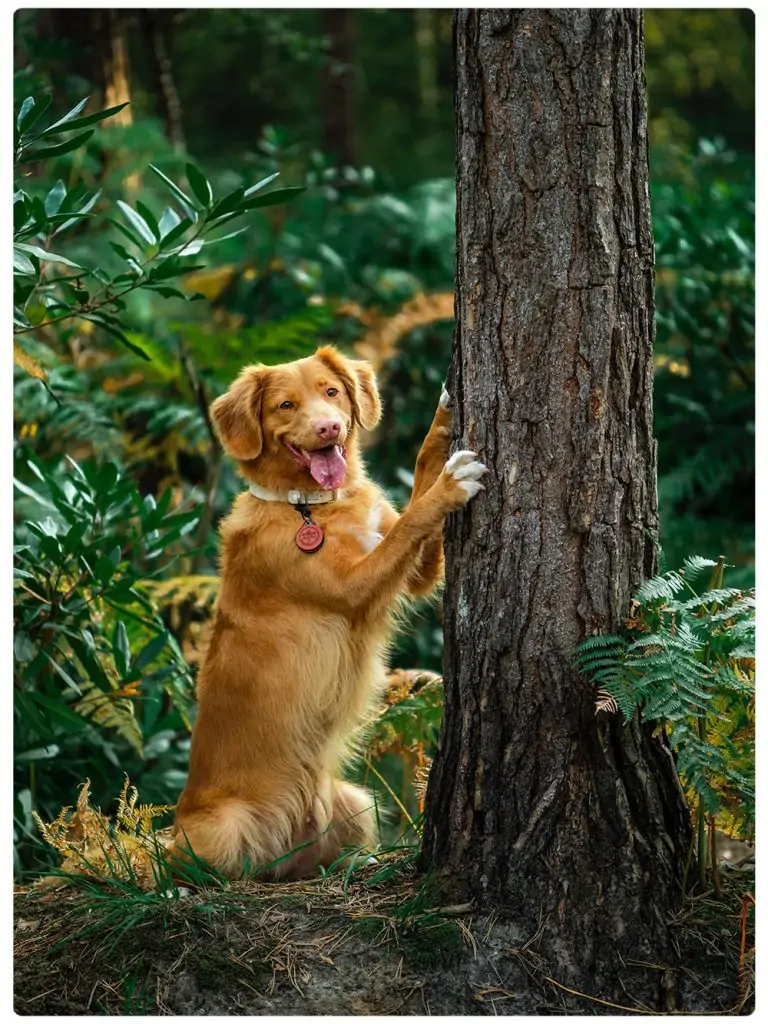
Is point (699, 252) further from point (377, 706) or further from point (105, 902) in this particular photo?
point (105, 902)

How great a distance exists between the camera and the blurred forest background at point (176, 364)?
4656 mm

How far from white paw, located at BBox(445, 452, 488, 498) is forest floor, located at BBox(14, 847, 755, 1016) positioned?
1191 mm

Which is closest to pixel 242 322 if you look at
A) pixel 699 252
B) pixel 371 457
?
pixel 371 457

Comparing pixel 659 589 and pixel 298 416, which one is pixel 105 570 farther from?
pixel 659 589

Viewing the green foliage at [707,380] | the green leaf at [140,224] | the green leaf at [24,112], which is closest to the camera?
the green leaf at [24,112]

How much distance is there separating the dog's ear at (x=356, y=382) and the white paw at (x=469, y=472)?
113 cm

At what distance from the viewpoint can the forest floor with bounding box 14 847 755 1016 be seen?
3.18 m

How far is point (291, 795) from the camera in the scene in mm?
4152

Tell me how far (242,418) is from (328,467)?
408mm

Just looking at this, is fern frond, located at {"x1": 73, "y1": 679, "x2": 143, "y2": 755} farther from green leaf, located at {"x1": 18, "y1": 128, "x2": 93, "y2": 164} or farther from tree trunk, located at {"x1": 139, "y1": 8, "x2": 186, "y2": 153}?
tree trunk, located at {"x1": 139, "y1": 8, "x2": 186, "y2": 153}

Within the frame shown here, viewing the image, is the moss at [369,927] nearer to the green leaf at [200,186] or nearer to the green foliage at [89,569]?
the green foliage at [89,569]

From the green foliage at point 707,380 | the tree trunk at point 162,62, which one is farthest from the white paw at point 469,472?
the tree trunk at point 162,62

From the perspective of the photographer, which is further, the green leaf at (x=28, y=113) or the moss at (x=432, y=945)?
the green leaf at (x=28, y=113)

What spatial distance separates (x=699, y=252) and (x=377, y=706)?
4.71 metres
